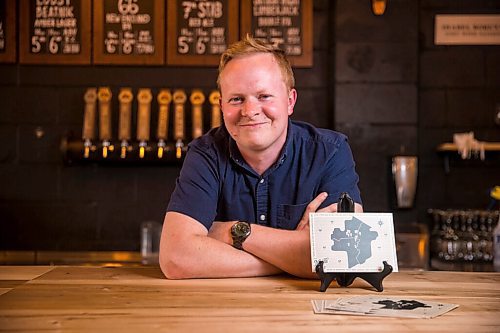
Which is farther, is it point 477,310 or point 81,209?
point 81,209

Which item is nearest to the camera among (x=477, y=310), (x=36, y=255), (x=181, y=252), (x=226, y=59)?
(x=477, y=310)

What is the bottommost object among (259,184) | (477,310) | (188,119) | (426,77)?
(477,310)

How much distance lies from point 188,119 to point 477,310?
8.63 feet

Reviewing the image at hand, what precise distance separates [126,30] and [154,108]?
444 mm

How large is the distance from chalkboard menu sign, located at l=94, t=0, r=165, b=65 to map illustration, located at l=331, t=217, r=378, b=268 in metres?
2.47

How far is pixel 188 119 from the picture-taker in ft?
12.8

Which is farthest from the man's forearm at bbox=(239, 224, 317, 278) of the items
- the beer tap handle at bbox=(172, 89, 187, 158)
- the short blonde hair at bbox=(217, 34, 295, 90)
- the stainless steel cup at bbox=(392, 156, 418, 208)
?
the stainless steel cup at bbox=(392, 156, 418, 208)

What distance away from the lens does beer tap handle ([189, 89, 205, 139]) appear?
3745mm

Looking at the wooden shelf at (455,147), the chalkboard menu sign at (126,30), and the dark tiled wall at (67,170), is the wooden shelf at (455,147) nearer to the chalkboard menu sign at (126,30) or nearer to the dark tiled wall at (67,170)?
the dark tiled wall at (67,170)

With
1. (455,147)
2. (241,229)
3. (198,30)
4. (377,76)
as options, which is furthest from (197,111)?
(241,229)

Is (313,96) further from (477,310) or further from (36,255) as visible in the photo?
(477,310)

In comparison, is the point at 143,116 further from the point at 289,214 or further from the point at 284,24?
the point at 289,214

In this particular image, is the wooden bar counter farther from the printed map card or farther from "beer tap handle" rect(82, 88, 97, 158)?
"beer tap handle" rect(82, 88, 97, 158)

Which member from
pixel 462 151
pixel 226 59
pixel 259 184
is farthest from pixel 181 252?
pixel 462 151
